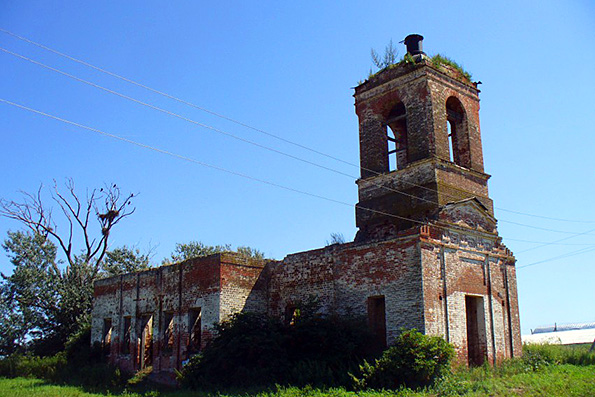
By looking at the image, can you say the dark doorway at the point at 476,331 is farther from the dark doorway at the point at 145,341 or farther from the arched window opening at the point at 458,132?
the dark doorway at the point at 145,341

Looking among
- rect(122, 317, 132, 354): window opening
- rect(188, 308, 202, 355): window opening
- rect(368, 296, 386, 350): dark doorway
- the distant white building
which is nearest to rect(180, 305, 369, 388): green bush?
rect(368, 296, 386, 350): dark doorway

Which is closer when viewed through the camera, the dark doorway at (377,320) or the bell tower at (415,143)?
the dark doorway at (377,320)

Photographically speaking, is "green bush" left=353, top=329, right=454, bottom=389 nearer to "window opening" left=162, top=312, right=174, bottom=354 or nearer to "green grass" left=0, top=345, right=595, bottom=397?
"green grass" left=0, top=345, right=595, bottom=397

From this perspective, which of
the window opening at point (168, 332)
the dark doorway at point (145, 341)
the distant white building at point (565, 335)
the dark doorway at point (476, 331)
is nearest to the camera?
the dark doorway at point (476, 331)

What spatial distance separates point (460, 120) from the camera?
18.6 metres

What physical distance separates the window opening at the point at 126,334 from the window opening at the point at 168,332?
8.13ft

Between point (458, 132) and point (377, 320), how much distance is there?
693cm

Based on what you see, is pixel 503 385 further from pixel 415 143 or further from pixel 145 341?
pixel 145 341

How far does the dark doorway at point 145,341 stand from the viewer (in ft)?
68.2

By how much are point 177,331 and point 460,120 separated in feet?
39.2

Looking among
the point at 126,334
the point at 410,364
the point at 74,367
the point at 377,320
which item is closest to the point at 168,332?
the point at 126,334

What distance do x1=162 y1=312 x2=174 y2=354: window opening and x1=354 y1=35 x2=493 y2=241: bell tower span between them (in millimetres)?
7610

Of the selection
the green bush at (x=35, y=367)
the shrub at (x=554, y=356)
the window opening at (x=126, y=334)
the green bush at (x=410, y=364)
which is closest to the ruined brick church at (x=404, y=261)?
the shrub at (x=554, y=356)

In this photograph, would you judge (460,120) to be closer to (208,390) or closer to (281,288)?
(281,288)
